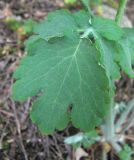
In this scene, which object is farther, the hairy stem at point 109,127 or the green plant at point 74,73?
the hairy stem at point 109,127

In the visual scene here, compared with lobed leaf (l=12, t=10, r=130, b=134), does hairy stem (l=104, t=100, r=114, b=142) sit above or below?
below

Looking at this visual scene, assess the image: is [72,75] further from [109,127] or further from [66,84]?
[109,127]

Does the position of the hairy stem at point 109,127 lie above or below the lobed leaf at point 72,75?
below

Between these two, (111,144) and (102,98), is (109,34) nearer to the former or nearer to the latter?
(102,98)

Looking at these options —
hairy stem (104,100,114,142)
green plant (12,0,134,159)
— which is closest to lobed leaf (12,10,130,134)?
green plant (12,0,134,159)

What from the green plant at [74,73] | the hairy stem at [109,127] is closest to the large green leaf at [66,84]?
the green plant at [74,73]

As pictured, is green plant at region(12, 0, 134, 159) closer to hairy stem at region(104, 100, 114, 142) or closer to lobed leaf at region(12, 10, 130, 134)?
lobed leaf at region(12, 10, 130, 134)

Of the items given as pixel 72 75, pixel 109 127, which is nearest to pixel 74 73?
pixel 72 75

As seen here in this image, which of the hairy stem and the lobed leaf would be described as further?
the hairy stem

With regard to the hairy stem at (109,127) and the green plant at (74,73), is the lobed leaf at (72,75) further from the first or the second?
the hairy stem at (109,127)
